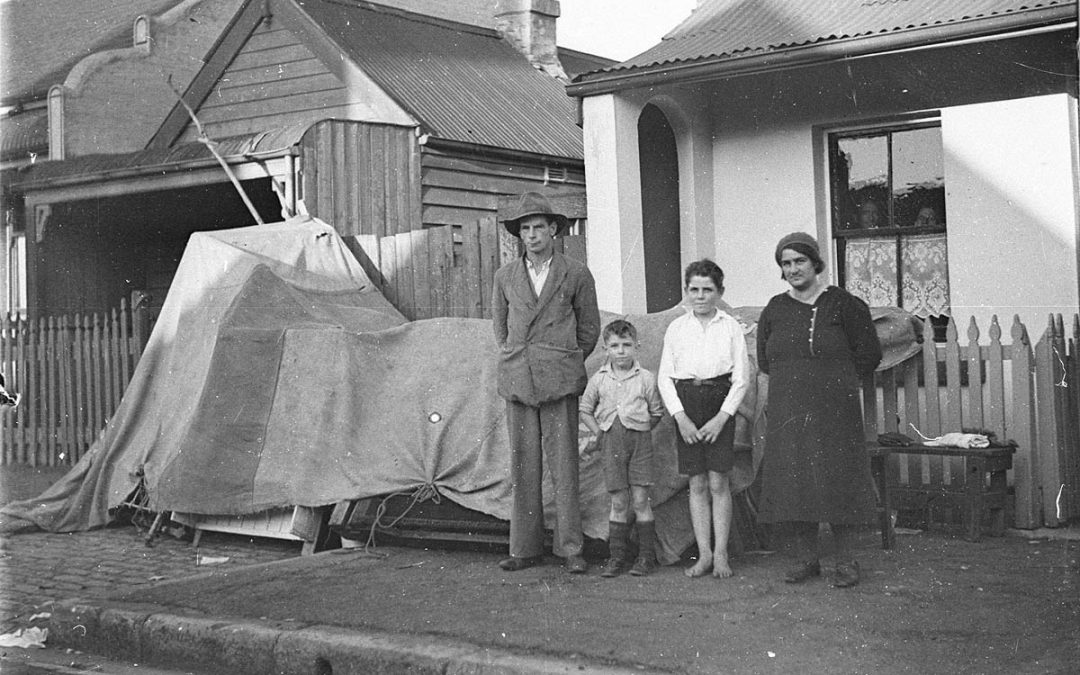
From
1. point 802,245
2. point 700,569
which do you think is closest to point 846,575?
point 700,569

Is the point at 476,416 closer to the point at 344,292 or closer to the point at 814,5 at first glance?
the point at 344,292

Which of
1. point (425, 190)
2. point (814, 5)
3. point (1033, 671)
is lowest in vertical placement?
point (1033, 671)

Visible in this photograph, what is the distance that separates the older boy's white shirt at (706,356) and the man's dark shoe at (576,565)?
39.1 inches

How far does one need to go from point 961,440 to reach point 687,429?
7.72ft

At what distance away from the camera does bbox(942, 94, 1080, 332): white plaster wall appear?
995 centimetres

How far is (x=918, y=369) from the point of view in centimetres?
866

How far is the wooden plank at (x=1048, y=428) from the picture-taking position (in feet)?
26.7

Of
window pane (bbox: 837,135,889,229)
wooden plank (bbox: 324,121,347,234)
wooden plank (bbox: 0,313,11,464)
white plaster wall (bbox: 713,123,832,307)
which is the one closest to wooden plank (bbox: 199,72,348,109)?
wooden plank (bbox: 324,121,347,234)

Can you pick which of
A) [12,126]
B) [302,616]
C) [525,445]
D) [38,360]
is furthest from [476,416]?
[12,126]

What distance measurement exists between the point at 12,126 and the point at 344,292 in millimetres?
12516

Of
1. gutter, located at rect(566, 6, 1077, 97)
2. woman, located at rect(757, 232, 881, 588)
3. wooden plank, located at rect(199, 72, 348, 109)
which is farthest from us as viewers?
wooden plank, located at rect(199, 72, 348, 109)

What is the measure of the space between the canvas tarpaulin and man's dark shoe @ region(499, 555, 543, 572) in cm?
38

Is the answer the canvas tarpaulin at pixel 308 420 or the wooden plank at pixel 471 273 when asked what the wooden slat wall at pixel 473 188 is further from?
the canvas tarpaulin at pixel 308 420

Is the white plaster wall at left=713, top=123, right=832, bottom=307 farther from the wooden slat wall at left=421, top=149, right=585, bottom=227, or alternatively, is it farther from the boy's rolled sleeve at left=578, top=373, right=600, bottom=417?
the boy's rolled sleeve at left=578, top=373, right=600, bottom=417
